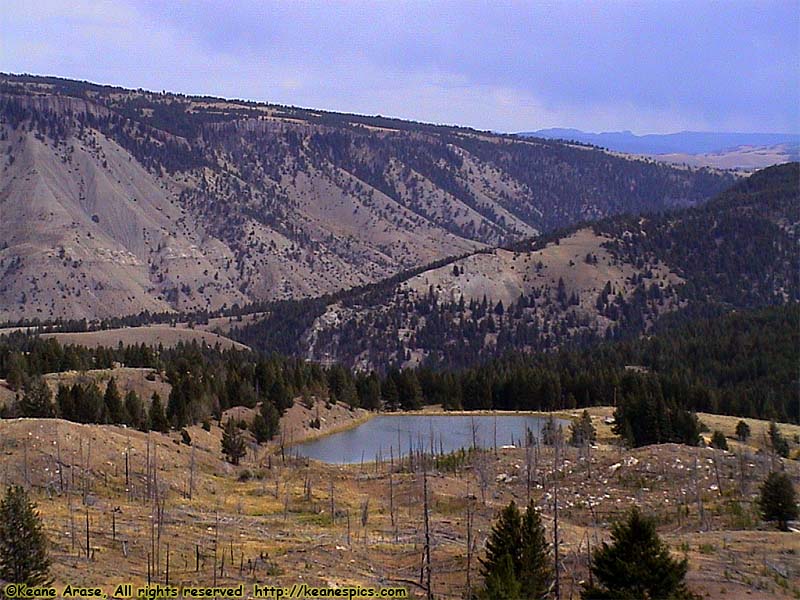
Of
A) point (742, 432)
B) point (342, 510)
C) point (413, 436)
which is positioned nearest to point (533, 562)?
point (342, 510)

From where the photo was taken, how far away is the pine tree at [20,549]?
2436 cm

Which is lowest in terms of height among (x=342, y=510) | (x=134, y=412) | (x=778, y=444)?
(x=778, y=444)

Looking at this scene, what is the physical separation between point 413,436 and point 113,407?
→ 30.8 m

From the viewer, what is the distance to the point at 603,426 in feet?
274

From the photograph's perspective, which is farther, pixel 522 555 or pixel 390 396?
pixel 390 396

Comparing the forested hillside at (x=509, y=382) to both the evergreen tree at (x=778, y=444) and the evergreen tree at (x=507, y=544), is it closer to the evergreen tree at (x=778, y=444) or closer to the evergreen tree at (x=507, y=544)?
the evergreen tree at (x=778, y=444)

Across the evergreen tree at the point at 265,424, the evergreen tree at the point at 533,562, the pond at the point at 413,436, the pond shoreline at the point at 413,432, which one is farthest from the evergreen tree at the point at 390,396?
the evergreen tree at the point at 533,562

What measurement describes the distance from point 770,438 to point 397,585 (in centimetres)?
5000

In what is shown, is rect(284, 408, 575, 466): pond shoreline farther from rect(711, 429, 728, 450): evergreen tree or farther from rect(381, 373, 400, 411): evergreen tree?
rect(711, 429, 728, 450): evergreen tree

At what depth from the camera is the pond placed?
77.5m

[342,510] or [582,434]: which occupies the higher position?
[342,510]

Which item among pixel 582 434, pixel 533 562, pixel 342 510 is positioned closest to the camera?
pixel 533 562

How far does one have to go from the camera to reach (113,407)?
229 ft

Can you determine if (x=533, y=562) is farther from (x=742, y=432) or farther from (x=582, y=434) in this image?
(x=742, y=432)
